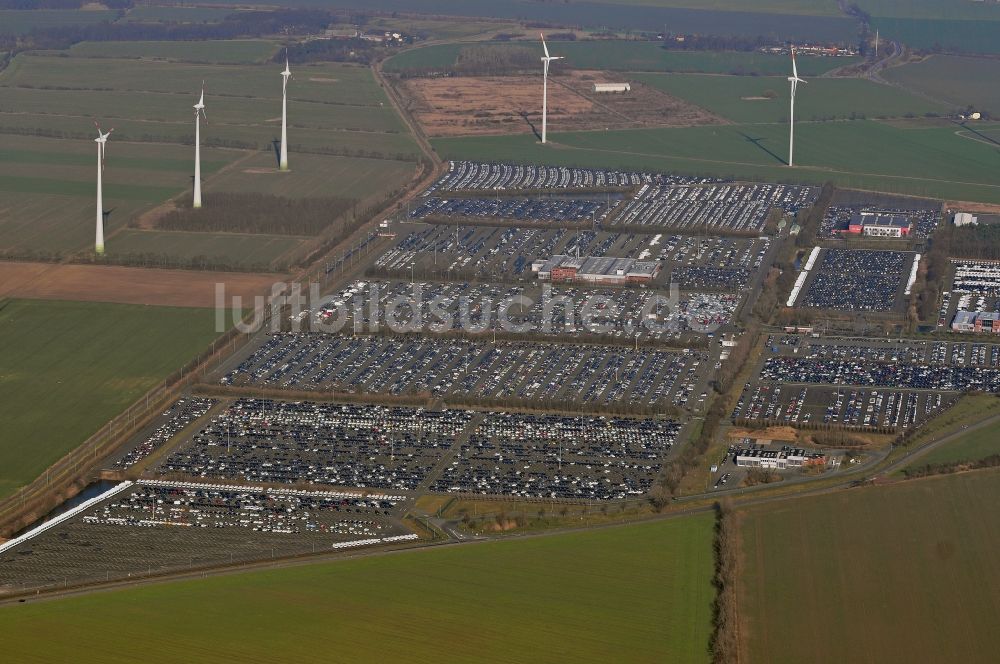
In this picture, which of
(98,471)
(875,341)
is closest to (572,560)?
(98,471)

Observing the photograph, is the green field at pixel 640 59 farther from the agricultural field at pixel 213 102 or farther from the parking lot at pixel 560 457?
the parking lot at pixel 560 457

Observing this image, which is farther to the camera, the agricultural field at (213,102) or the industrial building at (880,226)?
the agricultural field at (213,102)

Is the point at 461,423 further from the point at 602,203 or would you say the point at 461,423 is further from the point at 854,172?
the point at 854,172

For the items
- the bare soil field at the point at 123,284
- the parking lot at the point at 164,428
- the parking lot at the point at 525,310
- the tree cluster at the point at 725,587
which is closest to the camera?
the tree cluster at the point at 725,587

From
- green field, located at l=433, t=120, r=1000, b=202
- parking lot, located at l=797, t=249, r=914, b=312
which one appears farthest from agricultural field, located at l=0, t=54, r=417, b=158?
parking lot, located at l=797, t=249, r=914, b=312

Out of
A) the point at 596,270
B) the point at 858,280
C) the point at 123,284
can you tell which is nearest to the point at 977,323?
the point at 858,280

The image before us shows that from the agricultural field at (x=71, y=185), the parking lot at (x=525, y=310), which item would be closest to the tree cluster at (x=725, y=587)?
the parking lot at (x=525, y=310)

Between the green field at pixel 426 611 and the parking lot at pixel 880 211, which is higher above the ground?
the parking lot at pixel 880 211

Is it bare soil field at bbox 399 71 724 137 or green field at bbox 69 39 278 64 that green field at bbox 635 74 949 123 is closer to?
bare soil field at bbox 399 71 724 137
